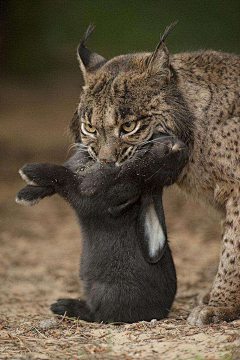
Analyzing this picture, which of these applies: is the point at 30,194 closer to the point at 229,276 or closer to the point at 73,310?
the point at 73,310

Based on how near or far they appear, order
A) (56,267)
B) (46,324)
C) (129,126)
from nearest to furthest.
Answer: (46,324), (129,126), (56,267)

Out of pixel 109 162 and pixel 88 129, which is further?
pixel 88 129

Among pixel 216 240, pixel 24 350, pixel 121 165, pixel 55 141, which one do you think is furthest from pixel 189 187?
pixel 55 141

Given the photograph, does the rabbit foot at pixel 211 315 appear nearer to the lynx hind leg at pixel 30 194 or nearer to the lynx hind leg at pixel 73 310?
the lynx hind leg at pixel 73 310

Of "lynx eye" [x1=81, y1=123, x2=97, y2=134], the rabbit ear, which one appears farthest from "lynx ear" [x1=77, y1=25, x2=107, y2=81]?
the rabbit ear

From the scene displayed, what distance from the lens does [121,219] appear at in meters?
4.46

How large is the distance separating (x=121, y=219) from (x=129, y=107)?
93 cm

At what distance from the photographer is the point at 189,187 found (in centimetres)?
502

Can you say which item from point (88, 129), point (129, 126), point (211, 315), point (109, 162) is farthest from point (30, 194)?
point (211, 315)

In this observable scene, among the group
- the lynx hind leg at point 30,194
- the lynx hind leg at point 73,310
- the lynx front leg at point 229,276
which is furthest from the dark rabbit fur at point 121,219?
the lynx front leg at point 229,276

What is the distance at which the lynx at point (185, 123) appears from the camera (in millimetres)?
4547

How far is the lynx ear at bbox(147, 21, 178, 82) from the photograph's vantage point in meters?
4.60

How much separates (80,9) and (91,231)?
731 cm

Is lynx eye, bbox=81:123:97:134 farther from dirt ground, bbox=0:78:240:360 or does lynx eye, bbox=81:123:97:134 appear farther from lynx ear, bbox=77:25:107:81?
dirt ground, bbox=0:78:240:360
